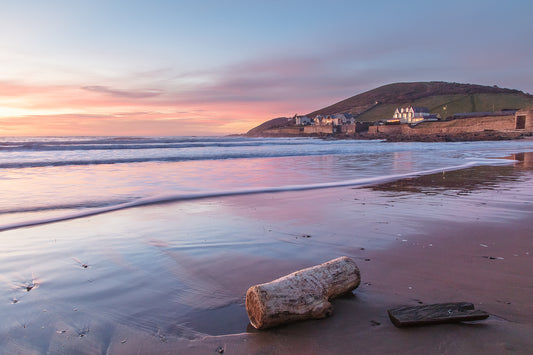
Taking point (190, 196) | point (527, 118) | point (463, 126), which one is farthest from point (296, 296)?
point (463, 126)

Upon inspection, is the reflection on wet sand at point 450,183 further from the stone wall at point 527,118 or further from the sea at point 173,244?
the stone wall at point 527,118

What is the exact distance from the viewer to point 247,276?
3668mm

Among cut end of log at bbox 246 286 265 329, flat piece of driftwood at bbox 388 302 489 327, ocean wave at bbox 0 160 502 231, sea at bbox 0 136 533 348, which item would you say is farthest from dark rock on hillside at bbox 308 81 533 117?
cut end of log at bbox 246 286 265 329

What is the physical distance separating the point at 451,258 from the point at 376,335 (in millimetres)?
2057

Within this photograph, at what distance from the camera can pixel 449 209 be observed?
6.74m

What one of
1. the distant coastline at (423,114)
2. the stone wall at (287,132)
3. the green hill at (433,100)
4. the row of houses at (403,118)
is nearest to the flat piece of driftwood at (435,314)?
the distant coastline at (423,114)

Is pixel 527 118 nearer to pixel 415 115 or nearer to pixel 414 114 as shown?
pixel 415 115

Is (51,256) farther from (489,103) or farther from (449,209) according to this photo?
(489,103)

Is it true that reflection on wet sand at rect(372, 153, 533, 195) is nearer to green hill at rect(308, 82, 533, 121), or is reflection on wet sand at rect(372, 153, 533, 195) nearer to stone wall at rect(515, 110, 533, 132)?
stone wall at rect(515, 110, 533, 132)

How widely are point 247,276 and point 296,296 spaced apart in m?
1.04

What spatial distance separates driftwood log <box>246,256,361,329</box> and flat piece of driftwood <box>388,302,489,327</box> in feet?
1.67

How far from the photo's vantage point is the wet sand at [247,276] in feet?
8.15

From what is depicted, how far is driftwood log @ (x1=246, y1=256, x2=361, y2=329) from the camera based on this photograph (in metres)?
Result: 2.62

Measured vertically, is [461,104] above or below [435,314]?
above
